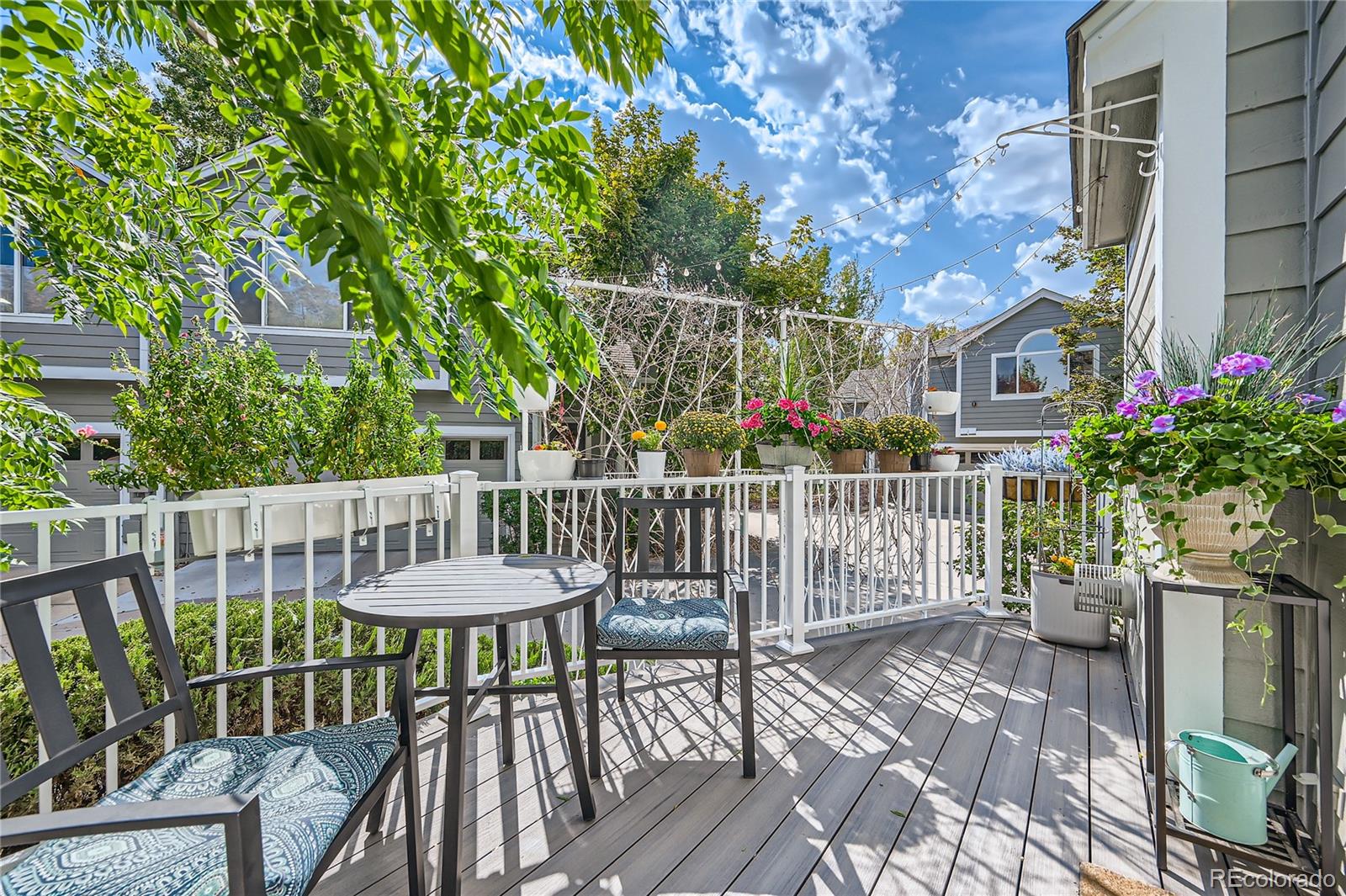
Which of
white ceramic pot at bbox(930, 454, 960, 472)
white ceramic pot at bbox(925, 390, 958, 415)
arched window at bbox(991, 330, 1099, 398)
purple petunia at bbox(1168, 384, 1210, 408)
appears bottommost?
white ceramic pot at bbox(930, 454, 960, 472)

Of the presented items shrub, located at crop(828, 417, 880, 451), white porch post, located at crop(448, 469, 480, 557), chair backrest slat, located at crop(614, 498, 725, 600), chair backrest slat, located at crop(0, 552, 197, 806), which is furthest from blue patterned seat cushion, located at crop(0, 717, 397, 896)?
shrub, located at crop(828, 417, 880, 451)

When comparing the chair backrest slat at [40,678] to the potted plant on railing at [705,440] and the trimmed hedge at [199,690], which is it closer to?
the trimmed hedge at [199,690]

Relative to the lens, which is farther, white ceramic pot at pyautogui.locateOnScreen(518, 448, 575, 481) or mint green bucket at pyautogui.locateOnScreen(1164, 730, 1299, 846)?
white ceramic pot at pyautogui.locateOnScreen(518, 448, 575, 481)

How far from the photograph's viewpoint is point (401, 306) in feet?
2.75

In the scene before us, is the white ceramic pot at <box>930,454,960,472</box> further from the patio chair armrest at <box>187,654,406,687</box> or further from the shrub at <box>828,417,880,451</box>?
the patio chair armrest at <box>187,654,406,687</box>

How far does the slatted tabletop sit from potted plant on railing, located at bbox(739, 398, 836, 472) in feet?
5.88

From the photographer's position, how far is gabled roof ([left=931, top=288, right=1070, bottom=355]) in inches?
422

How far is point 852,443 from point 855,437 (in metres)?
0.04

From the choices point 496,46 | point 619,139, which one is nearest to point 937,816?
point 496,46

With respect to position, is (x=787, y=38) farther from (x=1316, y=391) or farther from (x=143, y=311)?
(x=143, y=311)

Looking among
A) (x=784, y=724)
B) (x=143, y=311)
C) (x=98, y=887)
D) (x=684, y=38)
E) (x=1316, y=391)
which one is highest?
(x=684, y=38)

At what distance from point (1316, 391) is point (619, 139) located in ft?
29.5

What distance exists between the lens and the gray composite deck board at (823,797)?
5.12 feet

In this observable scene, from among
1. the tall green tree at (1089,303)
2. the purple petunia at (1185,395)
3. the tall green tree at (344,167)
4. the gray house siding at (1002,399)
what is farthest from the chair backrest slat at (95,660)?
the gray house siding at (1002,399)
